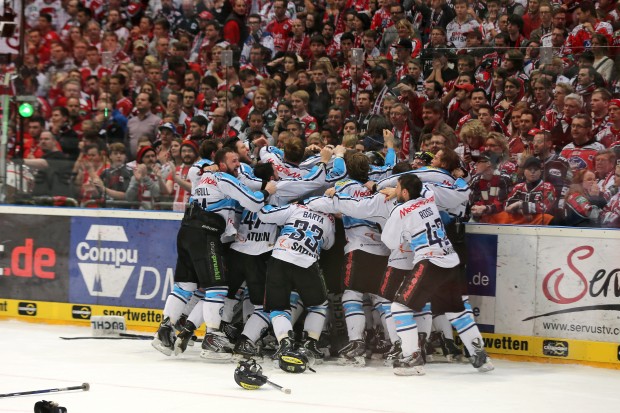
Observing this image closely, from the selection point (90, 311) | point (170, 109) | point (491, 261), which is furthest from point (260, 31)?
point (491, 261)

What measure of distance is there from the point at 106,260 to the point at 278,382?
3431 mm

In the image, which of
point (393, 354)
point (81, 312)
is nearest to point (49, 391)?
point (393, 354)

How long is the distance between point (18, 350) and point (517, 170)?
4597mm

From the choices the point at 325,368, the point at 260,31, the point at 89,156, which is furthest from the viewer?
the point at 260,31

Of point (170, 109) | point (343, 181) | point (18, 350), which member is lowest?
point (18, 350)

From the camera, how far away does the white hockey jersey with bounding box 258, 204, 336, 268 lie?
29.2 ft

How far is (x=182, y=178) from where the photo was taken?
10477 millimetres

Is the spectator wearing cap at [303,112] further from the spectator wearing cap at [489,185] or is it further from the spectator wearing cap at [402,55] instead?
the spectator wearing cap at [489,185]

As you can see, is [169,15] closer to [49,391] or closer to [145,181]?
[145,181]

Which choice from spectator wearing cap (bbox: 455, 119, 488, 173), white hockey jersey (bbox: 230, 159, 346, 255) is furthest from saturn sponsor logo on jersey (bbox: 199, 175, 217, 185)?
spectator wearing cap (bbox: 455, 119, 488, 173)

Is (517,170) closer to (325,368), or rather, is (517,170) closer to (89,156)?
(325,368)

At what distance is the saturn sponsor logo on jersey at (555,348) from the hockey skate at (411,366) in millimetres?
1336

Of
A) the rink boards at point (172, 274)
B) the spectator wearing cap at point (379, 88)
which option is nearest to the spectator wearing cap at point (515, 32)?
the spectator wearing cap at point (379, 88)

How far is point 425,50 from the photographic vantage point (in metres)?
9.91
